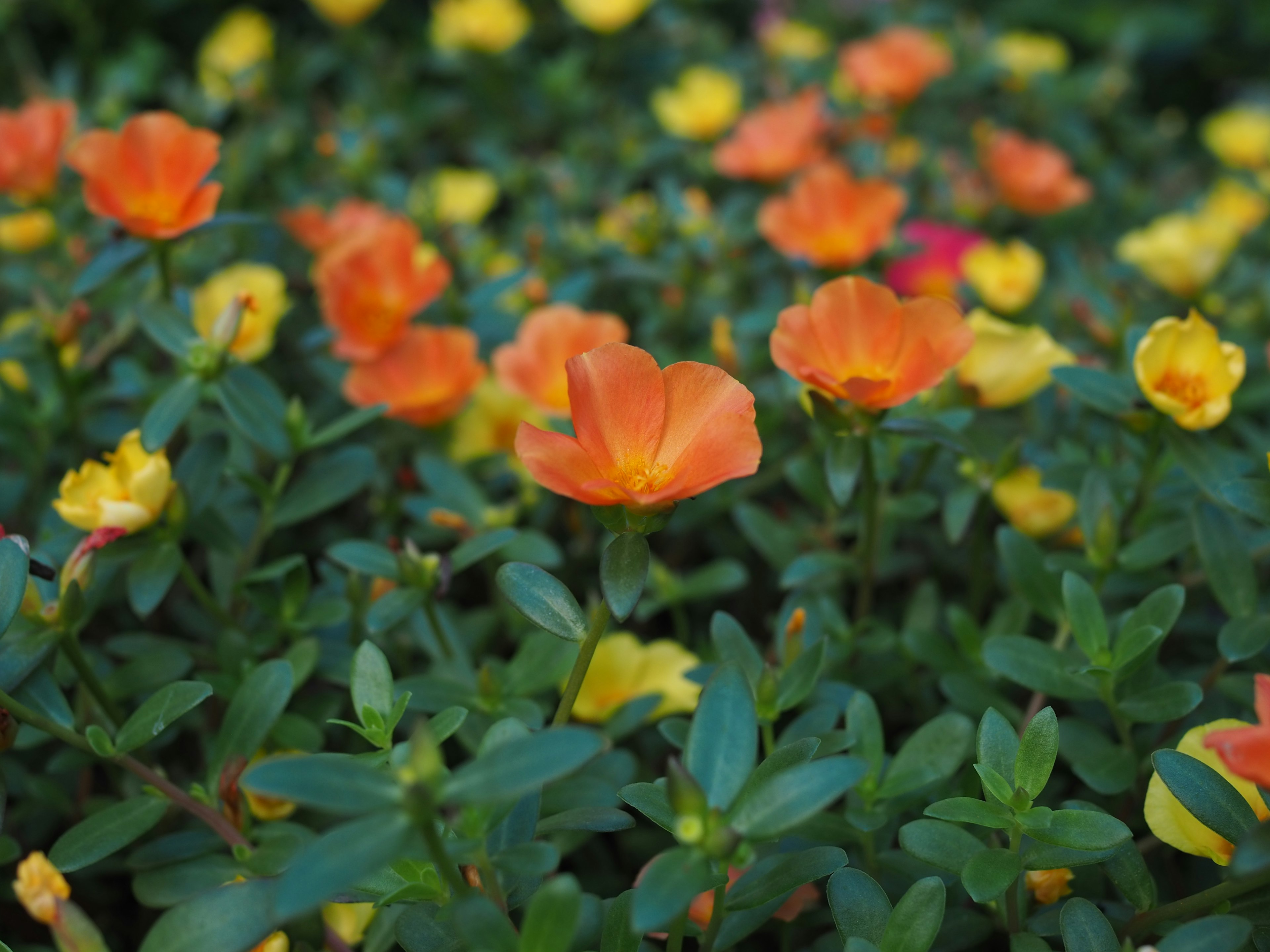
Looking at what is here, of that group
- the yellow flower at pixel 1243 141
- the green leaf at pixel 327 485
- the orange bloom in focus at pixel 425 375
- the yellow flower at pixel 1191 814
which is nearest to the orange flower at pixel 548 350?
the orange bloom in focus at pixel 425 375

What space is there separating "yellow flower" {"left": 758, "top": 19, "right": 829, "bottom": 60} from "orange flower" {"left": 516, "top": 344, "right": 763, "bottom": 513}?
1.98 m

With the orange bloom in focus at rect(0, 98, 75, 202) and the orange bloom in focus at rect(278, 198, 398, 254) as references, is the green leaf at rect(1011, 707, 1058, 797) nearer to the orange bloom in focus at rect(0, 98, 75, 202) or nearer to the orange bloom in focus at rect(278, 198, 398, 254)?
the orange bloom in focus at rect(278, 198, 398, 254)

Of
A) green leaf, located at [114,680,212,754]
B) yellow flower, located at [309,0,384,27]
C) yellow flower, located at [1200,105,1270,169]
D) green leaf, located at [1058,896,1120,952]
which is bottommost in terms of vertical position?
yellow flower, located at [1200,105,1270,169]

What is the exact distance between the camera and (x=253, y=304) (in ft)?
A: 4.13

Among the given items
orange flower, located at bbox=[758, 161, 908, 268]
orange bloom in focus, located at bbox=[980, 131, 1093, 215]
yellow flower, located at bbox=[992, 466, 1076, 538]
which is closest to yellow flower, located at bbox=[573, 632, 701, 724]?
yellow flower, located at bbox=[992, 466, 1076, 538]

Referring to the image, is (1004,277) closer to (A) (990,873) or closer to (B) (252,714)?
(A) (990,873)

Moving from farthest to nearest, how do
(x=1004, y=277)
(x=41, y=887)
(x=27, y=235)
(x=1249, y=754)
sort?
(x=27, y=235), (x=1004, y=277), (x=41, y=887), (x=1249, y=754)

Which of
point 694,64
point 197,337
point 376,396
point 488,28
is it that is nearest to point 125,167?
point 197,337

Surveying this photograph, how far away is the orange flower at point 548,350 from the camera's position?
1322 mm

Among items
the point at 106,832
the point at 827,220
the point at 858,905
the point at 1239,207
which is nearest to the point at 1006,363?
the point at 827,220

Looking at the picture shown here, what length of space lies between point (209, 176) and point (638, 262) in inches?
33.0

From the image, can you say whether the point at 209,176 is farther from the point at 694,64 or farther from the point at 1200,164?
the point at 1200,164

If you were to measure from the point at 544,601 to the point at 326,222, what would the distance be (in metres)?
1.15

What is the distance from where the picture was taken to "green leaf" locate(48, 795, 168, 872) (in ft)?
2.90
